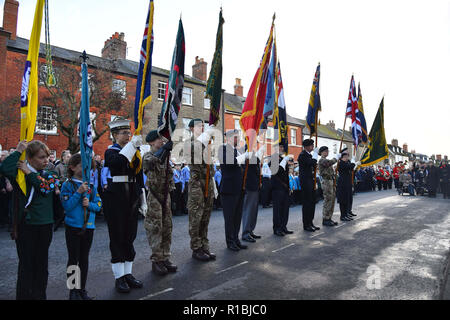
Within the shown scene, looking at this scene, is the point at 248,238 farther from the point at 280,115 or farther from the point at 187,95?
the point at 187,95

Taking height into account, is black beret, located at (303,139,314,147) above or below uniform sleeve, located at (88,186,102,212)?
above

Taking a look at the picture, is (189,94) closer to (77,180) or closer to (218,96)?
(218,96)

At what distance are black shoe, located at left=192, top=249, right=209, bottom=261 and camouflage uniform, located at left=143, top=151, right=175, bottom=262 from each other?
2.46 ft

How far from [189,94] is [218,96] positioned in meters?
24.9

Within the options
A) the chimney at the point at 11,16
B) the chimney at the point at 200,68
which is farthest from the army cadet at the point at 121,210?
the chimney at the point at 200,68

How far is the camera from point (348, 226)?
8.75 metres

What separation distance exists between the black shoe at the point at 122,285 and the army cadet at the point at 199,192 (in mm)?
1573

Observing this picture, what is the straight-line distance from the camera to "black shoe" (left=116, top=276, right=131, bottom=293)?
380 centimetres

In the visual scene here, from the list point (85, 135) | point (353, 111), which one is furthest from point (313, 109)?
point (85, 135)

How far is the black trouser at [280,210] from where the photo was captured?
765cm

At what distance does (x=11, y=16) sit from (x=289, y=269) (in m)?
26.2

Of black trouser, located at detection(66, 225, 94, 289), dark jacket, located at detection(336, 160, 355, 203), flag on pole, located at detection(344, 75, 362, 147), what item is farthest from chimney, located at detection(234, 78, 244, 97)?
black trouser, located at detection(66, 225, 94, 289)

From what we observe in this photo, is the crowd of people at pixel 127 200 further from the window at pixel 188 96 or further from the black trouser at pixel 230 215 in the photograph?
the window at pixel 188 96

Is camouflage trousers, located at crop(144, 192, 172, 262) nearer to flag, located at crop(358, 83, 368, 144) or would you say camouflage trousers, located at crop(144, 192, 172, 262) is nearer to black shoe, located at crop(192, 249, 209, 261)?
black shoe, located at crop(192, 249, 209, 261)
